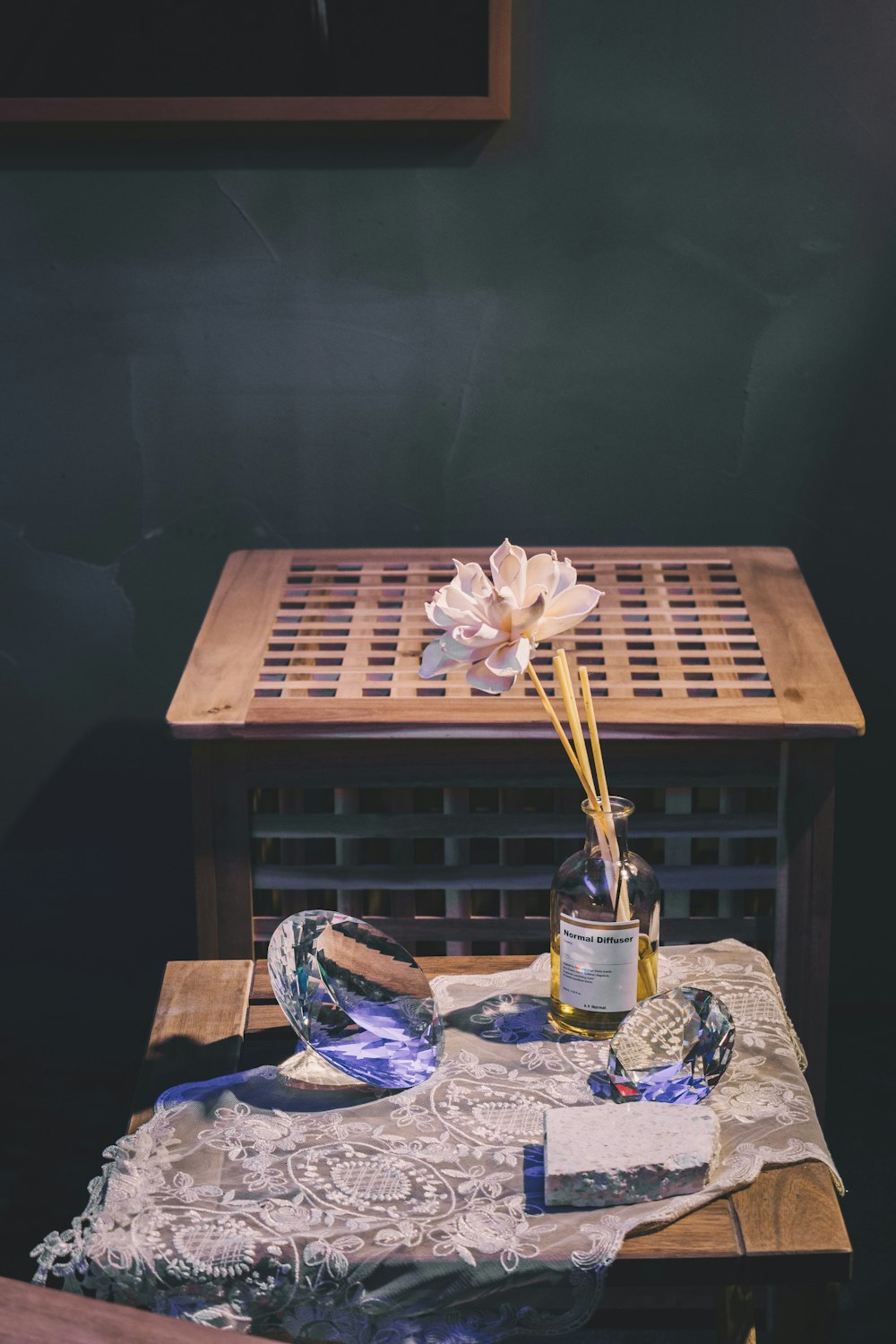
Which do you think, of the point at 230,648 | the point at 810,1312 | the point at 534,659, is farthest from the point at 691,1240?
the point at 230,648

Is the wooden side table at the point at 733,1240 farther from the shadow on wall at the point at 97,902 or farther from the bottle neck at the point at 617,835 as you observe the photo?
the shadow on wall at the point at 97,902

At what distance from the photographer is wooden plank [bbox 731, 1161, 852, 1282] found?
96 centimetres

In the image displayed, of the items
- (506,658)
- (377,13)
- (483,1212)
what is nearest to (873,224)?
(377,13)

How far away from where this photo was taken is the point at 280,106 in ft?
6.66

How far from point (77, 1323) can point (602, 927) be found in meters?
0.60

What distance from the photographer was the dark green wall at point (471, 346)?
6.80 ft

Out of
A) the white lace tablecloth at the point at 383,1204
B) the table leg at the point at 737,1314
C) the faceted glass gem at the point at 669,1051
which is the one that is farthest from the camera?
the table leg at the point at 737,1314

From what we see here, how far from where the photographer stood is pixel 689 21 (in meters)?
2.03

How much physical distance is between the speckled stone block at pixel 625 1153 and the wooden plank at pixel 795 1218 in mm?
40

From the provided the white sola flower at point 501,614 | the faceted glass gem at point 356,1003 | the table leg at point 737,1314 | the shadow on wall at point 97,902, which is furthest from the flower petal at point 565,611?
the shadow on wall at point 97,902

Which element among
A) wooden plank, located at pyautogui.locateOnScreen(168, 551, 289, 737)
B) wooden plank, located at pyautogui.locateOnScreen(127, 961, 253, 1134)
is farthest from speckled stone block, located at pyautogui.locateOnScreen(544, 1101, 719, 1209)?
wooden plank, located at pyautogui.locateOnScreen(168, 551, 289, 737)

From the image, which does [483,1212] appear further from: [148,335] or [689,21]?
[689,21]

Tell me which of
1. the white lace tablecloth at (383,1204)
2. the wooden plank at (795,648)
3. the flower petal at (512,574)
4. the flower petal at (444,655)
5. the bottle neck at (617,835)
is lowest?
the white lace tablecloth at (383,1204)

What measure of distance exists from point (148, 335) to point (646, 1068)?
4.97 ft
